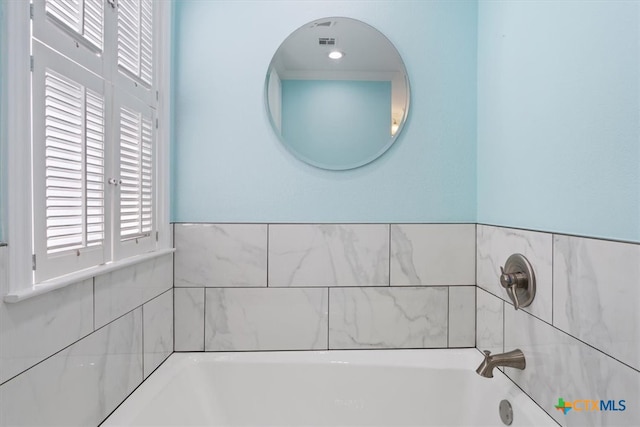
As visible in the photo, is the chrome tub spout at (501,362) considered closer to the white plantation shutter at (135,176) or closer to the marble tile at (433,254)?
the marble tile at (433,254)

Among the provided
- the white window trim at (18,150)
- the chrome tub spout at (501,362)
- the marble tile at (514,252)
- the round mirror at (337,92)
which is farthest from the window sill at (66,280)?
the marble tile at (514,252)

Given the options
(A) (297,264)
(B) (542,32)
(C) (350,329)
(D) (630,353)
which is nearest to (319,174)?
(A) (297,264)

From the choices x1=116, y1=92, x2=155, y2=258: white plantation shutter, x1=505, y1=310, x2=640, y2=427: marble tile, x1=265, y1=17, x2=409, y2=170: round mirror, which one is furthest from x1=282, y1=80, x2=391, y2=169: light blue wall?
x1=505, y1=310, x2=640, y2=427: marble tile

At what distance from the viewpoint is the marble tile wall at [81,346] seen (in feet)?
2.72

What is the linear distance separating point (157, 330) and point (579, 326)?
4.68 feet

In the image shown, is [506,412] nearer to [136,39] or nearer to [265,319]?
[265,319]

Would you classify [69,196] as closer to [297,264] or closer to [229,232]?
[229,232]

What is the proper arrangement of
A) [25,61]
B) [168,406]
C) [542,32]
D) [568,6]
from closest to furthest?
[25,61]
[568,6]
[542,32]
[168,406]

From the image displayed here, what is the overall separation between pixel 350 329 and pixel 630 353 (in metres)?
1.01

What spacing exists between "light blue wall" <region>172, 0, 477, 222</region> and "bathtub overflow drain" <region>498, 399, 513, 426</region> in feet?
2.42

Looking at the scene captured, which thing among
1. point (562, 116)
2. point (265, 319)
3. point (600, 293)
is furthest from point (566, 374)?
point (265, 319)

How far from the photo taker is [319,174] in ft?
5.64

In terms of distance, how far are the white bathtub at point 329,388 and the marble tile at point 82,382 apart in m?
0.25

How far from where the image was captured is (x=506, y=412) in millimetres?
1357
